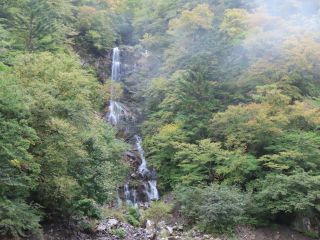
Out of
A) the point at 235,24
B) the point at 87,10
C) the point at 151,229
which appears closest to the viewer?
the point at 151,229

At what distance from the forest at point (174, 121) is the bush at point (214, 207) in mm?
80

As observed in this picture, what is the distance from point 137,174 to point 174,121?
202 inches

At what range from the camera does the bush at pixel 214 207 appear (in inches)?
816

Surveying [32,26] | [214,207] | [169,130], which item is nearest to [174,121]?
[169,130]

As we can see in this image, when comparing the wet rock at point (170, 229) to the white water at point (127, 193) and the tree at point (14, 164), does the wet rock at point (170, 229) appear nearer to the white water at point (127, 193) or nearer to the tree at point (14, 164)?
the white water at point (127, 193)

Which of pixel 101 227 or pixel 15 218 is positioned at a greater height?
pixel 15 218

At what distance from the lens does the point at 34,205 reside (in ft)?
47.2

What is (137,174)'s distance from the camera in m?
29.1

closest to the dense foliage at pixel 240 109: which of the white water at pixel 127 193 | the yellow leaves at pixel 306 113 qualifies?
the yellow leaves at pixel 306 113

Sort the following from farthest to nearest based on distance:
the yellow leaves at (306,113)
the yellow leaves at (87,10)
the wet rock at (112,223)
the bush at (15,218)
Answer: the yellow leaves at (87,10) < the yellow leaves at (306,113) < the wet rock at (112,223) < the bush at (15,218)

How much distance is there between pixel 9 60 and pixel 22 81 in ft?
14.9

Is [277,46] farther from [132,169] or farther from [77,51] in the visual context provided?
[77,51]

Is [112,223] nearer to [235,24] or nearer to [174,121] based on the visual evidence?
[174,121]

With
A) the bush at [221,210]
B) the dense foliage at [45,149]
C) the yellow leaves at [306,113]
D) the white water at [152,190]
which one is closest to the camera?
the dense foliage at [45,149]
